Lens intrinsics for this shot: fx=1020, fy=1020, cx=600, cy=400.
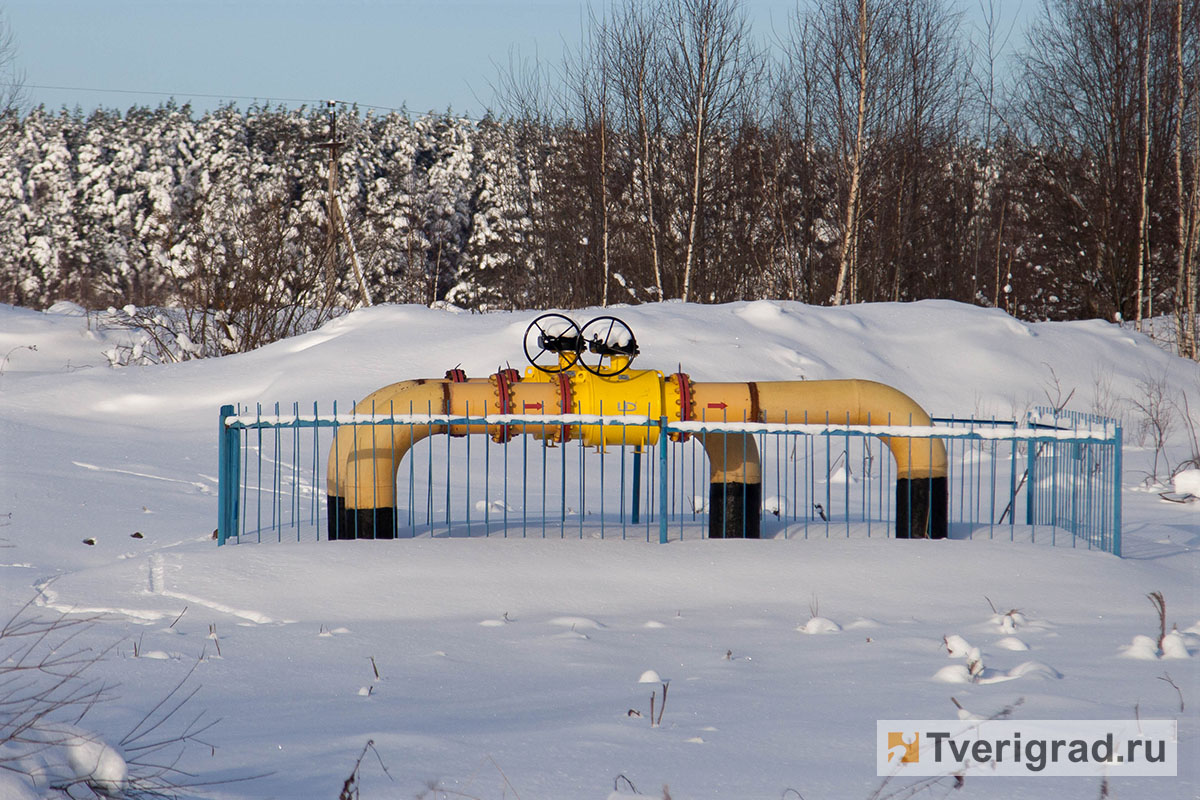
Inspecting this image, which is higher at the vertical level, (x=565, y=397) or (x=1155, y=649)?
(x=565, y=397)

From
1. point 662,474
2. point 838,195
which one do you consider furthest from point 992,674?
point 838,195

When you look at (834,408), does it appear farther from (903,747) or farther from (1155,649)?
(903,747)

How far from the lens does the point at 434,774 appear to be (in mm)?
2852

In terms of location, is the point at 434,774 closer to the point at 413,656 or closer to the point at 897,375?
the point at 413,656

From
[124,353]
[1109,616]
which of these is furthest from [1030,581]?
[124,353]

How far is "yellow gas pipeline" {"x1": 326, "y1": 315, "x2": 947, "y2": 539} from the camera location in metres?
6.54

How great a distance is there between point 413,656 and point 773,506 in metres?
5.05

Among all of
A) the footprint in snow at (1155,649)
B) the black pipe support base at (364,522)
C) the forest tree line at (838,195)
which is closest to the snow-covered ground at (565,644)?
the footprint in snow at (1155,649)

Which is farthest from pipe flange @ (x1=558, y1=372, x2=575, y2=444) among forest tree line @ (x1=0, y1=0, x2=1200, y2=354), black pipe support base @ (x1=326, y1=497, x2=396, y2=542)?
forest tree line @ (x1=0, y1=0, x2=1200, y2=354)

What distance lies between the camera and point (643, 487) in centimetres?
1007

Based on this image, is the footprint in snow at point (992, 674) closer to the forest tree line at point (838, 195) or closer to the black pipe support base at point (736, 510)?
the black pipe support base at point (736, 510)

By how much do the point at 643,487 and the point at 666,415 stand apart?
3.54m

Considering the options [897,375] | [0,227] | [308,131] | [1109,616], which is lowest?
[1109,616]

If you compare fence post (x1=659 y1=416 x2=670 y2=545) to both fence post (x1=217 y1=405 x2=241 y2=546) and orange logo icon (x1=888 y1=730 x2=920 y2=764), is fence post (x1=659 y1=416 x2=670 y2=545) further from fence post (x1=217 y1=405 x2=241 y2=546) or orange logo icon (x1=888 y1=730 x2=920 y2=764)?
orange logo icon (x1=888 y1=730 x2=920 y2=764)
